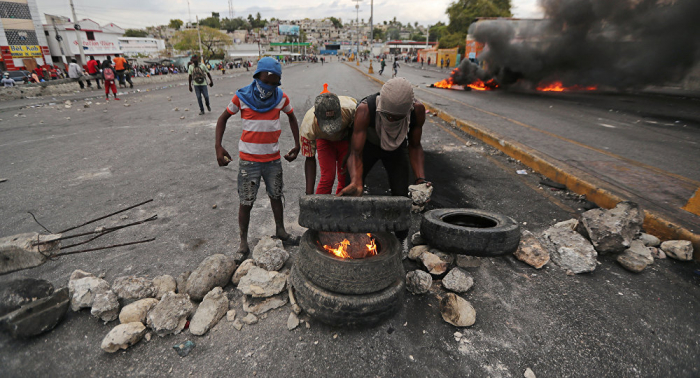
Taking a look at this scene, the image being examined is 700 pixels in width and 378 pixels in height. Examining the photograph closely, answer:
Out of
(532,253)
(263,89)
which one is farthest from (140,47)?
(532,253)

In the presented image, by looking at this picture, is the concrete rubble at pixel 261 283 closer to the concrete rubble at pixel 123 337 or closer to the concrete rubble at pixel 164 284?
the concrete rubble at pixel 164 284

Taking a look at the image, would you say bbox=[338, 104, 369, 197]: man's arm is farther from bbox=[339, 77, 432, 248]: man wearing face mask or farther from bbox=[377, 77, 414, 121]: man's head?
bbox=[377, 77, 414, 121]: man's head

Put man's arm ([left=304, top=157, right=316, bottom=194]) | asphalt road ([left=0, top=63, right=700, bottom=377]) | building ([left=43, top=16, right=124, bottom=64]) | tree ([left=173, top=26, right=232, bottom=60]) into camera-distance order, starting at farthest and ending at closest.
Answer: tree ([left=173, top=26, right=232, bottom=60]), building ([left=43, top=16, right=124, bottom=64]), man's arm ([left=304, top=157, right=316, bottom=194]), asphalt road ([left=0, top=63, right=700, bottom=377])

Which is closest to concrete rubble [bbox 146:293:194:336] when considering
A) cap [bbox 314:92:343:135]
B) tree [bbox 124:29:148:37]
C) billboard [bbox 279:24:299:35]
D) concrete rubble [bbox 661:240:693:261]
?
cap [bbox 314:92:343:135]

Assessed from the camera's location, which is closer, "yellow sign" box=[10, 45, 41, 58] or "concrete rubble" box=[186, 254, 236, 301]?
"concrete rubble" box=[186, 254, 236, 301]

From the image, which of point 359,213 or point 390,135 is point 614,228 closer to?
point 390,135

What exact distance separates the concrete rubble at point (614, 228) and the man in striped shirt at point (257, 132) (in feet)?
9.65

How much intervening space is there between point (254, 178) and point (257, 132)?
1.43 feet

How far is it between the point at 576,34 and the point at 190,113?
58.6 ft

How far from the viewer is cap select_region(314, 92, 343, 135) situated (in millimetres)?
2568

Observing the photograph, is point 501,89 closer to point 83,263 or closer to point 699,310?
Answer: point 699,310

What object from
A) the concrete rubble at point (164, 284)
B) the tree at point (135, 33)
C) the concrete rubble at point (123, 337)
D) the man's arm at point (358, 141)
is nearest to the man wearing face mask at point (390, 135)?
the man's arm at point (358, 141)

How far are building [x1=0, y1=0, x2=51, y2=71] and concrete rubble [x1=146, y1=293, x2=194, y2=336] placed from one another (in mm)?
42147

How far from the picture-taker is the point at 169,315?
2.15 metres
